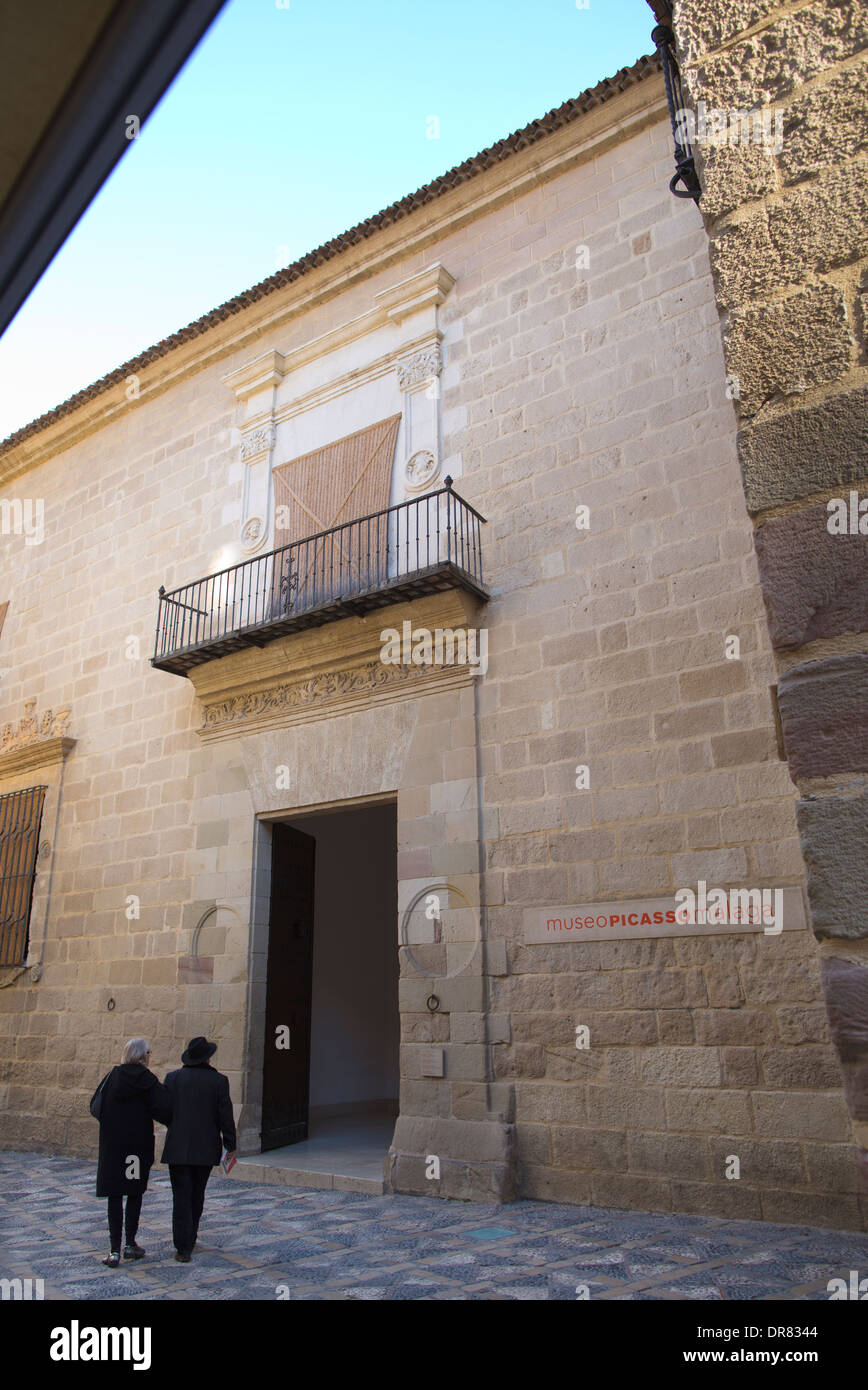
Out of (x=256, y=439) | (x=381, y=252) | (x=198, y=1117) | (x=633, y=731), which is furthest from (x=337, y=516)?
(x=198, y=1117)

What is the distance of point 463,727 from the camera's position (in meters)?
6.78


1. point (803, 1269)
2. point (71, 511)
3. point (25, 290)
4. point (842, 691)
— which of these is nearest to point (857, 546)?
point (842, 691)

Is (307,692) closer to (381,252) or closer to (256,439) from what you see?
(256,439)

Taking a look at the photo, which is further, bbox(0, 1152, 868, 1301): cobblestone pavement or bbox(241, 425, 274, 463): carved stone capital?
bbox(241, 425, 274, 463): carved stone capital

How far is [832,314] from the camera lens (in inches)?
63.6

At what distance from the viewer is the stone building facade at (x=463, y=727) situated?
5.48 m

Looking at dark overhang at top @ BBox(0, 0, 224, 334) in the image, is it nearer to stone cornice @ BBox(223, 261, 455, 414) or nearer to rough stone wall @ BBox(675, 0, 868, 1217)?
rough stone wall @ BBox(675, 0, 868, 1217)

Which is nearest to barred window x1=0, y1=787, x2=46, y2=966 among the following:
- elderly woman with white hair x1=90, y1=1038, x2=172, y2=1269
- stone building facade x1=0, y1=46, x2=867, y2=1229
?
stone building facade x1=0, y1=46, x2=867, y2=1229

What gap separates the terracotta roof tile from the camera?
24.0ft

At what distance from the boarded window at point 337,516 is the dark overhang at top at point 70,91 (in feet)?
19.8

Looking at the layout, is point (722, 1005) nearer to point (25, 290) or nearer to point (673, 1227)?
point (673, 1227)

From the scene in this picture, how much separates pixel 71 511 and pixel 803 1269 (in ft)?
35.5

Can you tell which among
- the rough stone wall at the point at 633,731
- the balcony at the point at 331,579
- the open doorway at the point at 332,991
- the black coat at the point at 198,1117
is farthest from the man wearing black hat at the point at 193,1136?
the balcony at the point at 331,579

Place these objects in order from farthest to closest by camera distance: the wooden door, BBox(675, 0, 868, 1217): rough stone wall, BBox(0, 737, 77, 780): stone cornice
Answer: BBox(0, 737, 77, 780): stone cornice → the wooden door → BBox(675, 0, 868, 1217): rough stone wall
